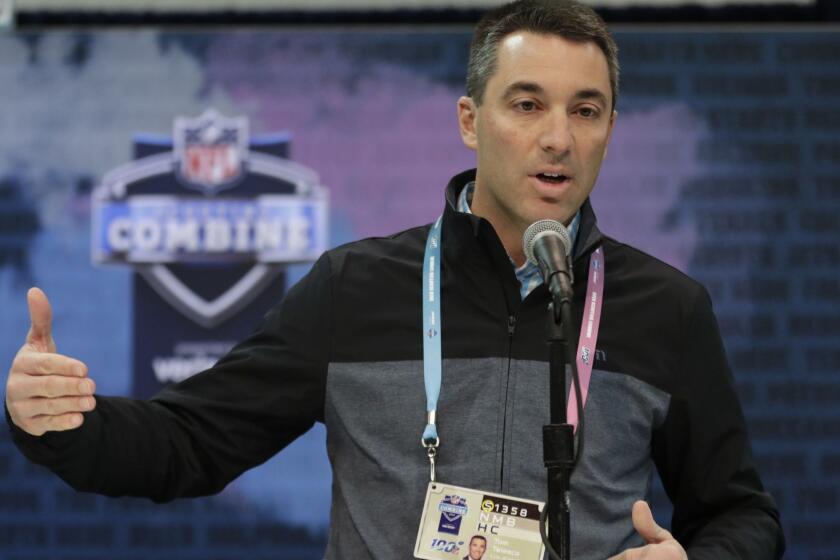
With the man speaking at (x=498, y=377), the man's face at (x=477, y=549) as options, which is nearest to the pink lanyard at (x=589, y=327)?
the man speaking at (x=498, y=377)

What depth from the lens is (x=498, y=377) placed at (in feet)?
5.73

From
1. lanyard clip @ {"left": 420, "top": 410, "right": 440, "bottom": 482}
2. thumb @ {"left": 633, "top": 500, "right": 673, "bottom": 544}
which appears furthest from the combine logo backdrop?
thumb @ {"left": 633, "top": 500, "right": 673, "bottom": 544}

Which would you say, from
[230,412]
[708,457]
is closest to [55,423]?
[230,412]

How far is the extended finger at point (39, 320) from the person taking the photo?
1.51m

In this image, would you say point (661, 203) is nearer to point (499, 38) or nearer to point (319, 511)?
point (319, 511)

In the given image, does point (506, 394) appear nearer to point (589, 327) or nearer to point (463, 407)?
point (463, 407)

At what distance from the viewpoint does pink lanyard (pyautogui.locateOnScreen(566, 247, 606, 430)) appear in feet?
5.76

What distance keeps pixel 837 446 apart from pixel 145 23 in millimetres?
2746

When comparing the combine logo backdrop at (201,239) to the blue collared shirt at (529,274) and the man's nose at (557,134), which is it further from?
the man's nose at (557,134)

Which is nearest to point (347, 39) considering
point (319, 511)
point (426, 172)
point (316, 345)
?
point (426, 172)

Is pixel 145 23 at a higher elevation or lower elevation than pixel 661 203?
higher

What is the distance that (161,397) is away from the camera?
1799 millimetres

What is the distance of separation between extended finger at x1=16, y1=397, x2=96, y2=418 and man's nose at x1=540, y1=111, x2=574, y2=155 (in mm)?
782

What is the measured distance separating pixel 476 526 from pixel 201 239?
242 centimetres
